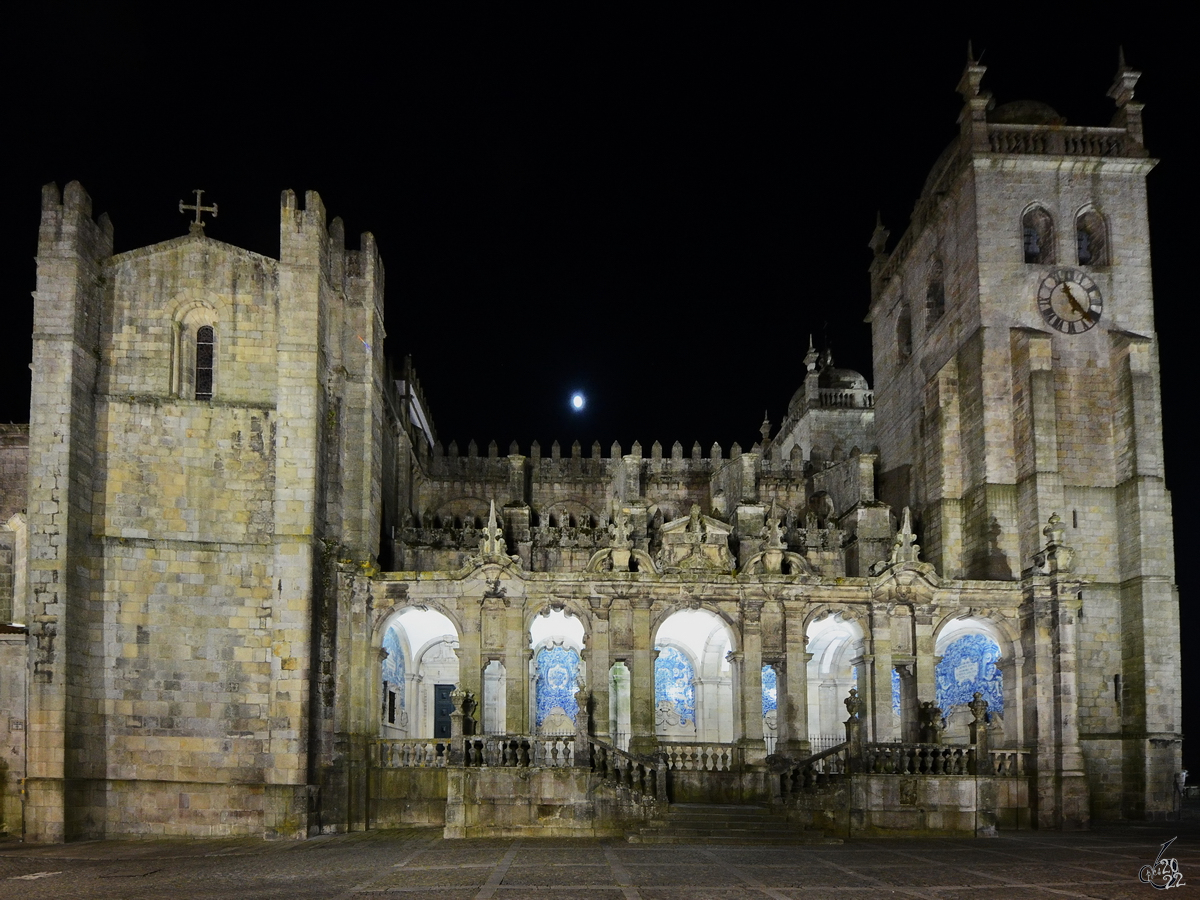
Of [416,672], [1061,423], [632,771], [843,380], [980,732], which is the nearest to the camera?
[632,771]

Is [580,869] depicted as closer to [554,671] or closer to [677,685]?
[554,671]

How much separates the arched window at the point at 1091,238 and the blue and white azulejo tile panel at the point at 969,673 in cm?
1247

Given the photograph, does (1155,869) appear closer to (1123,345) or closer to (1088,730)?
(1088,730)

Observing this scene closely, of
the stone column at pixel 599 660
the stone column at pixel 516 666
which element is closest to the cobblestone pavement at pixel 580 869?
the stone column at pixel 516 666

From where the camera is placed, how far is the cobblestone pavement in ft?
56.5

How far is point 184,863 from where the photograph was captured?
2189 centimetres

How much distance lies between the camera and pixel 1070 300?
1473 inches

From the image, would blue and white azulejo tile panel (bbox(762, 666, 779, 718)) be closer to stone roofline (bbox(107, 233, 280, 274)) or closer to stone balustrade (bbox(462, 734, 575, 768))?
stone balustrade (bbox(462, 734, 575, 768))

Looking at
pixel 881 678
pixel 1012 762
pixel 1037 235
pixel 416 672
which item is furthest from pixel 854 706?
pixel 1037 235

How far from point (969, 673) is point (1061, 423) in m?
7.95

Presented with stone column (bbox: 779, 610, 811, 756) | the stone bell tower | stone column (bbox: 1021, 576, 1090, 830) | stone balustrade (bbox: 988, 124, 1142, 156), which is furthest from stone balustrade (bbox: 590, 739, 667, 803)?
stone balustrade (bbox: 988, 124, 1142, 156)

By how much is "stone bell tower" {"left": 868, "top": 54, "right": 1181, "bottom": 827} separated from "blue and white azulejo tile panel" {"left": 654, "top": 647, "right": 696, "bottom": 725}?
8.66 meters

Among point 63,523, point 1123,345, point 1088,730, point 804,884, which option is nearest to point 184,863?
point 63,523

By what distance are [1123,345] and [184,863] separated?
2937cm
